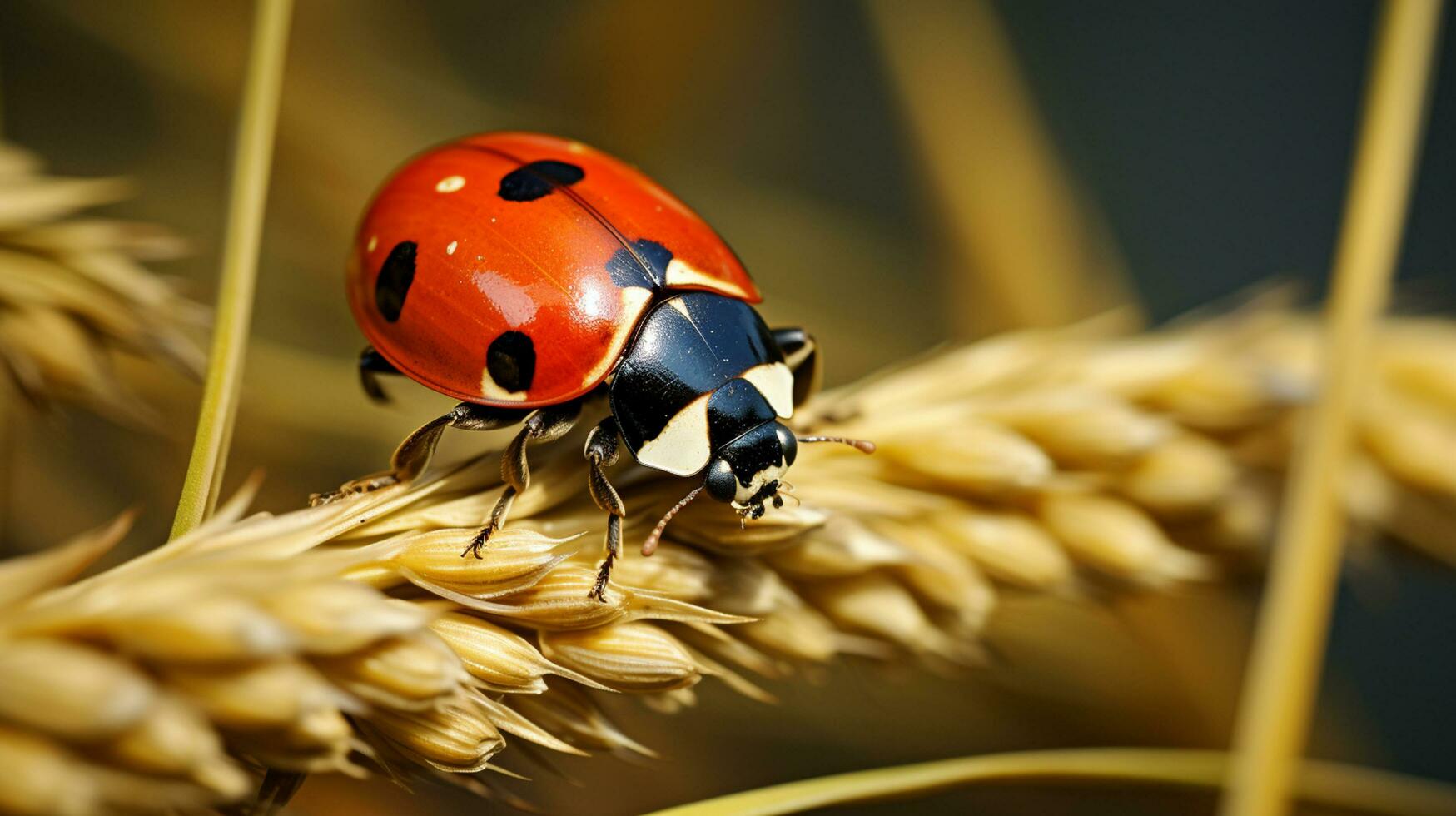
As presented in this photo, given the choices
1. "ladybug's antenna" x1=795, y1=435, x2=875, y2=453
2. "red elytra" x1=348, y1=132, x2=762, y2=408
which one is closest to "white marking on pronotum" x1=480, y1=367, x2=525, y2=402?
Result: "red elytra" x1=348, y1=132, x2=762, y2=408

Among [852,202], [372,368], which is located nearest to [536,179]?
[372,368]

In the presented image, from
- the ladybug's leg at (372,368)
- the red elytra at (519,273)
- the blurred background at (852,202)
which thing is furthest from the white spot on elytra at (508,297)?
the blurred background at (852,202)

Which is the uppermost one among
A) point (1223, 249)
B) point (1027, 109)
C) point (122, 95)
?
point (1223, 249)

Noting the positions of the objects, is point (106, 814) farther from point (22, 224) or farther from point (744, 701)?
point (744, 701)

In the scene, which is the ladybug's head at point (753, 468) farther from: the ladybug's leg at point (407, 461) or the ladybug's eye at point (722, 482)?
the ladybug's leg at point (407, 461)

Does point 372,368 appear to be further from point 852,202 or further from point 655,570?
point 852,202

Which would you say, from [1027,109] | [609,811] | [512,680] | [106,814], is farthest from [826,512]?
[1027,109]

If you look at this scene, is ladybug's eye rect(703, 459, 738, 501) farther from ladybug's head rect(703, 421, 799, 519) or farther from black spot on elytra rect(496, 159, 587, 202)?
black spot on elytra rect(496, 159, 587, 202)
